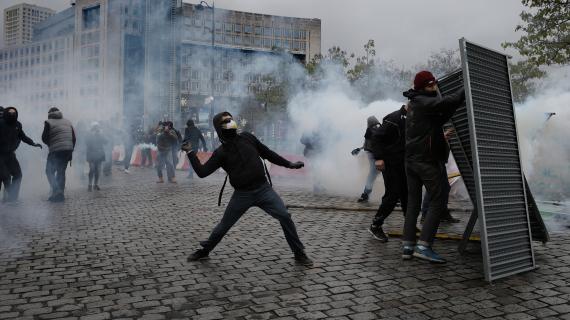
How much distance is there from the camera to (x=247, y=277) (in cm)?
446

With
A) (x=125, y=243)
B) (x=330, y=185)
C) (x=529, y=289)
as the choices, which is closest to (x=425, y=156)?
(x=529, y=289)

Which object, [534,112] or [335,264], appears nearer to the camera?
[335,264]

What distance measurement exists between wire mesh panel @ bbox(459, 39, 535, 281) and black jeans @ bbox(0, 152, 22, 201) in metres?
8.91

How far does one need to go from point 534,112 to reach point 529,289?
22.0 ft

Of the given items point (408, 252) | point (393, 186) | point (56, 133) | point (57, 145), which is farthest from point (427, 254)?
point (56, 133)

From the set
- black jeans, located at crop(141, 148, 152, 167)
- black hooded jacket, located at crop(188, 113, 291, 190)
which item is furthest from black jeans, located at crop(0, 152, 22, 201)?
black jeans, located at crop(141, 148, 152, 167)

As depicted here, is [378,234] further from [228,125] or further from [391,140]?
[228,125]

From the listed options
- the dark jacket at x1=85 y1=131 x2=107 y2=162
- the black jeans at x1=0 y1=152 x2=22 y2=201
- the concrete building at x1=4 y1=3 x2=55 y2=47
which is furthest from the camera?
the dark jacket at x1=85 y1=131 x2=107 y2=162

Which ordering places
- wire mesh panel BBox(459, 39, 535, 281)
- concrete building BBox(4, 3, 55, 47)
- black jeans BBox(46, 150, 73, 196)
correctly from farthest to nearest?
black jeans BBox(46, 150, 73, 196)
concrete building BBox(4, 3, 55, 47)
wire mesh panel BBox(459, 39, 535, 281)

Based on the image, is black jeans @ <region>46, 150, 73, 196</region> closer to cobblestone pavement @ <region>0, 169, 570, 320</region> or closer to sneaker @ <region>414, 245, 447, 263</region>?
cobblestone pavement @ <region>0, 169, 570, 320</region>

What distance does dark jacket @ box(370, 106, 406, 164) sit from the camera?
20.4 feet

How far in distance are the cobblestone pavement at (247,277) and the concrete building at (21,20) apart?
14.9 feet

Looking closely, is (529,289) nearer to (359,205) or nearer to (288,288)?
A: (288,288)

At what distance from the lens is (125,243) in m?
5.89
